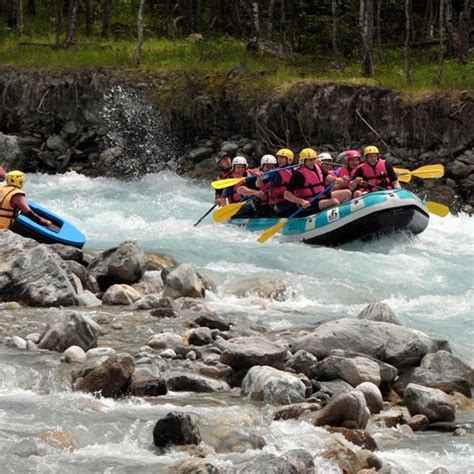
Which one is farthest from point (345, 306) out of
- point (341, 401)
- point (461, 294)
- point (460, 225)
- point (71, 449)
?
point (460, 225)

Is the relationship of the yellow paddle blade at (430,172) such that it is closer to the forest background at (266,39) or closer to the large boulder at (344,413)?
the forest background at (266,39)

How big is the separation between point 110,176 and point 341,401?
48.4ft

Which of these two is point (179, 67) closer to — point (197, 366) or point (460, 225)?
point (460, 225)

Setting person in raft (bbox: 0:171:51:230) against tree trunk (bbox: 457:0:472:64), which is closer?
person in raft (bbox: 0:171:51:230)

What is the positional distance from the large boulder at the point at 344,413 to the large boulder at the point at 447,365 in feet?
5.02

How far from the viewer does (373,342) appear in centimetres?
827

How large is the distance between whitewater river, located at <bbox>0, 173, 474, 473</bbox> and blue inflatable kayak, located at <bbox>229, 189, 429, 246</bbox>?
0.81ft

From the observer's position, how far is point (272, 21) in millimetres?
24969

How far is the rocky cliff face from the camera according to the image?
18.1 m

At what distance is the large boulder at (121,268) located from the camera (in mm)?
10852

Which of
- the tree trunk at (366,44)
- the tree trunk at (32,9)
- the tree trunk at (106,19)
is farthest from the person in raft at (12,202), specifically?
the tree trunk at (32,9)

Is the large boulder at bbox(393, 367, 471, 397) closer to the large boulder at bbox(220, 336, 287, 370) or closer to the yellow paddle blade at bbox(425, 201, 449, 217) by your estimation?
the large boulder at bbox(220, 336, 287, 370)

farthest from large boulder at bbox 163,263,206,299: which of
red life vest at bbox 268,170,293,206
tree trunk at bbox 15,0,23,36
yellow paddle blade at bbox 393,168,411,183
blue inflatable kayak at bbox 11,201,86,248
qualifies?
tree trunk at bbox 15,0,23,36

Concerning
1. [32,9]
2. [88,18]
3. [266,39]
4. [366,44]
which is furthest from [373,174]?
[32,9]
